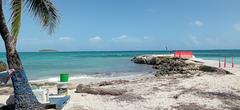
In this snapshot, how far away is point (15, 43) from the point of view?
29.2 feet

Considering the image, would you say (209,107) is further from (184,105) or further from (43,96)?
(43,96)

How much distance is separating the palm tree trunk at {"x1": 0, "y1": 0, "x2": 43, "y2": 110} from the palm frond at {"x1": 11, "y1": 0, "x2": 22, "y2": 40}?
25cm

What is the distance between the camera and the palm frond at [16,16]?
28.2ft

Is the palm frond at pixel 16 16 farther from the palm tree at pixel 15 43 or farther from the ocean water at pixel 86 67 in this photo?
the ocean water at pixel 86 67

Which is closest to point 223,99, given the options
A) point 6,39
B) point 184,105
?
point 184,105

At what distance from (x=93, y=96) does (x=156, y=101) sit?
220 cm

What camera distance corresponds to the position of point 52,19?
9.73m

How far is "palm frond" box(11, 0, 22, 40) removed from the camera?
8.59 metres

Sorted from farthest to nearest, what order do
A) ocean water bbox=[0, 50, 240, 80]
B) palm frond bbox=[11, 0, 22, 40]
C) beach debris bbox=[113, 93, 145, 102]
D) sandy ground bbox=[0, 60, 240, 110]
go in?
1. ocean water bbox=[0, 50, 240, 80]
2. beach debris bbox=[113, 93, 145, 102]
3. sandy ground bbox=[0, 60, 240, 110]
4. palm frond bbox=[11, 0, 22, 40]

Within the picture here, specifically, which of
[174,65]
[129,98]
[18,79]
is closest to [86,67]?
[174,65]

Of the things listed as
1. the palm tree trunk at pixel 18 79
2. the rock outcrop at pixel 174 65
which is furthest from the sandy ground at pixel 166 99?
the rock outcrop at pixel 174 65

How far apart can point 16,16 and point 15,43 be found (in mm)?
695

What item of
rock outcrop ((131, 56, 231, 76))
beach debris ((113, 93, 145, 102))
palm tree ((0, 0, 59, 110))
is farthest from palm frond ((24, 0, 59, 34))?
rock outcrop ((131, 56, 231, 76))

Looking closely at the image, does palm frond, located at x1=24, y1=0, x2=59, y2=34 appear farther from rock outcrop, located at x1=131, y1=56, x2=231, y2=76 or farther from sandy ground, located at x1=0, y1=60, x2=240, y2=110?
rock outcrop, located at x1=131, y1=56, x2=231, y2=76
